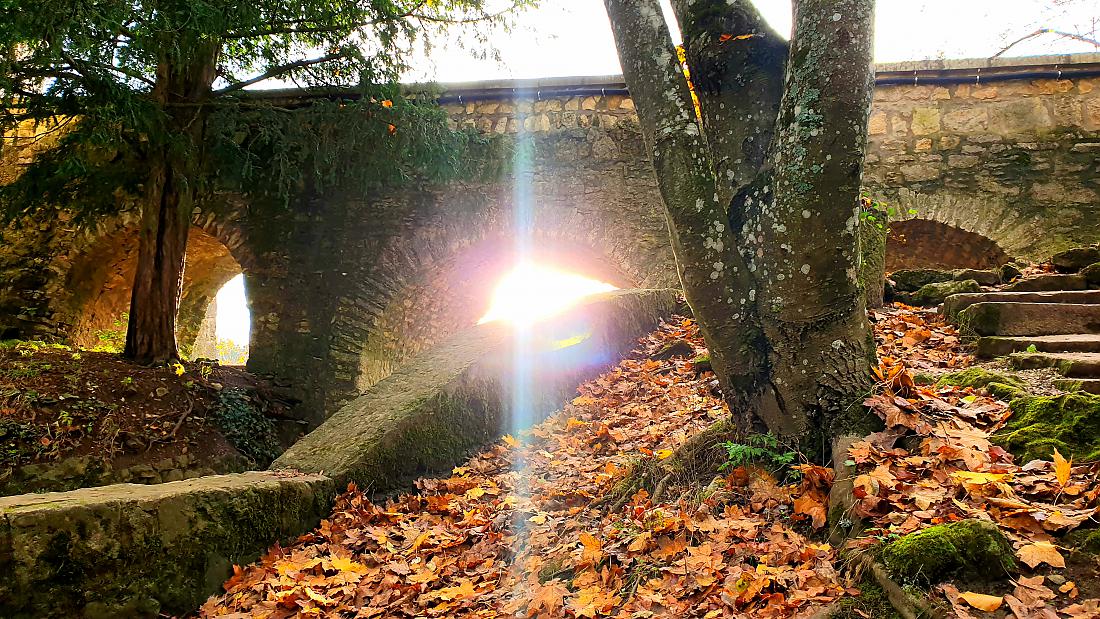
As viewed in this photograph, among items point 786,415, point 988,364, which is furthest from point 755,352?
point 988,364

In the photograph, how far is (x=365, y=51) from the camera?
24.6 ft

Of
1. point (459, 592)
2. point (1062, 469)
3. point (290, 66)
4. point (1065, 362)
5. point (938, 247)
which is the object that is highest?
point (290, 66)

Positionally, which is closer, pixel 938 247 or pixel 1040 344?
pixel 1040 344

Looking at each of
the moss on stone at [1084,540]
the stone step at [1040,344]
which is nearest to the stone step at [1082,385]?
the stone step at [1040,344]

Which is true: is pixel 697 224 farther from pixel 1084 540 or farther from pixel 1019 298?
pixel 1019 298

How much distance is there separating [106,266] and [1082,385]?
37.0ft

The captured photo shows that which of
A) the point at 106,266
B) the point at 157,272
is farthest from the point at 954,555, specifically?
the point at 106,266

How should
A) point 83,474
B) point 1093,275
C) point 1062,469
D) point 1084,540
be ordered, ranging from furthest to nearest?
point 83,474 → point 1093,275 → point 1062,469 → point 1084,540

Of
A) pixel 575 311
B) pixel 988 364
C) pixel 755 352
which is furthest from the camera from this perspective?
pixel 575 311

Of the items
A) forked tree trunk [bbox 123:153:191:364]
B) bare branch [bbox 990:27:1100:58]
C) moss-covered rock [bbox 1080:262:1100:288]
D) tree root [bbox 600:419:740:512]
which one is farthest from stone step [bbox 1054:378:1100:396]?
bare branch [bbox 990:27:1100:58]

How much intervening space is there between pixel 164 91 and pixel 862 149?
7380 millimetres

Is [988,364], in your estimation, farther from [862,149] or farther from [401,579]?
[401,579]

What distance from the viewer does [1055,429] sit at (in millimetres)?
2301

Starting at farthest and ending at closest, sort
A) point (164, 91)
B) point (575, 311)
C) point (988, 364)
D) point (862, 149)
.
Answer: point (164, 91) → point (575, 311) → point (988, 364) → point (862, 149)
